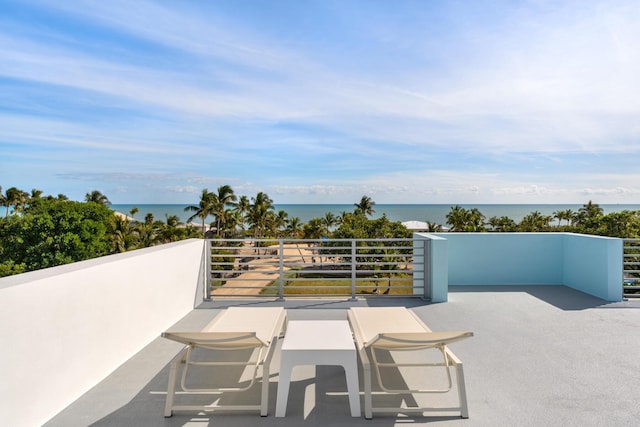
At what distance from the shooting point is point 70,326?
9.84 ft

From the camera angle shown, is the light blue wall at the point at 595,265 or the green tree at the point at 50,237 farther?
the green tree at the point at 50,237

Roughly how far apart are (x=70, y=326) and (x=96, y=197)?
49.1 metres

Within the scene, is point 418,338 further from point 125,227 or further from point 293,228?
point 293,228

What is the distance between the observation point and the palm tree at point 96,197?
147 feet

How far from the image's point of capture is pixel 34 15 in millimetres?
13672

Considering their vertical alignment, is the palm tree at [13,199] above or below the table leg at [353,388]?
above

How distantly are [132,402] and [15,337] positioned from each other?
968mm

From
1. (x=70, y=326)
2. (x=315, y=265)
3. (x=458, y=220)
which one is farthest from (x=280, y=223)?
(x=70, y=326)

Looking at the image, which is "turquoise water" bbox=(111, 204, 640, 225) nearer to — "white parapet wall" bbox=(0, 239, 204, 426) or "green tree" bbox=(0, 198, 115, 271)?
"green tree" bbox=(0, 198, 115, 271)

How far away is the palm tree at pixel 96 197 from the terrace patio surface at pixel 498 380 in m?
46.5

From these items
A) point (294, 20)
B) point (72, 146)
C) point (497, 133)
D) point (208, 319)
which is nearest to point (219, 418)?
point (208, 319)

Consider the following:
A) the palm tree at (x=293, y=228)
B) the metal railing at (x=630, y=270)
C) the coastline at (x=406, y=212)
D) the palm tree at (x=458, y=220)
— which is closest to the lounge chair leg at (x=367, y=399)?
the metal railing at (x=630, y=270)

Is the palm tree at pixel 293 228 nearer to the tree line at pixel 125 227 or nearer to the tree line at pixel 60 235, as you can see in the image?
the tree line at pixel 125 227

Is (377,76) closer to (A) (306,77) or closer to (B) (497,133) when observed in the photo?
(A) (306,77)
